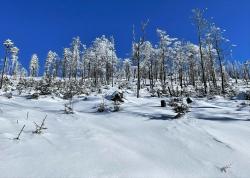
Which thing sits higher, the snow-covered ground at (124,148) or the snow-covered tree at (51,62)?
the snow-covered tree at (51,62)

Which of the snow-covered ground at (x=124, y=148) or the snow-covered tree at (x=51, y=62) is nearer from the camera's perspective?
the snow-covered ground at (x=124, y=148)

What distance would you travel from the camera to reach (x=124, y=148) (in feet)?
14.9

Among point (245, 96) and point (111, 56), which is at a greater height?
point (111, 56)

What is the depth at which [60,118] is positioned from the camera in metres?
6.94

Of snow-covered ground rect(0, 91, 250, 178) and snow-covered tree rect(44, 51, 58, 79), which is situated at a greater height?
snow-covered tree rect(44, 51, 58, 79)

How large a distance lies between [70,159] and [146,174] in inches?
40.8

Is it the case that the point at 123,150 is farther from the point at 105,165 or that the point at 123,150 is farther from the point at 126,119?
the point at 126,119

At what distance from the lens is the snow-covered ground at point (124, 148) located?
355 centimetres

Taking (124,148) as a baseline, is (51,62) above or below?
above

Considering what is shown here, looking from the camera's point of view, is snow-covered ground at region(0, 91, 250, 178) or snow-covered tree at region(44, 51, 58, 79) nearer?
snow-covered ground at region(0, 91, 250, 178)

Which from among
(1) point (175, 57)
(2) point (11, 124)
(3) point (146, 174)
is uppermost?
(1) point (175, 57)

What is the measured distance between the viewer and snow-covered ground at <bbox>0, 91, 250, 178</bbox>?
3.55 meters

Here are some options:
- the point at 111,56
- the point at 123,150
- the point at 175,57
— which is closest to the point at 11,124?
the point at 123,150

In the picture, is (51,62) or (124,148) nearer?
(124,148)
